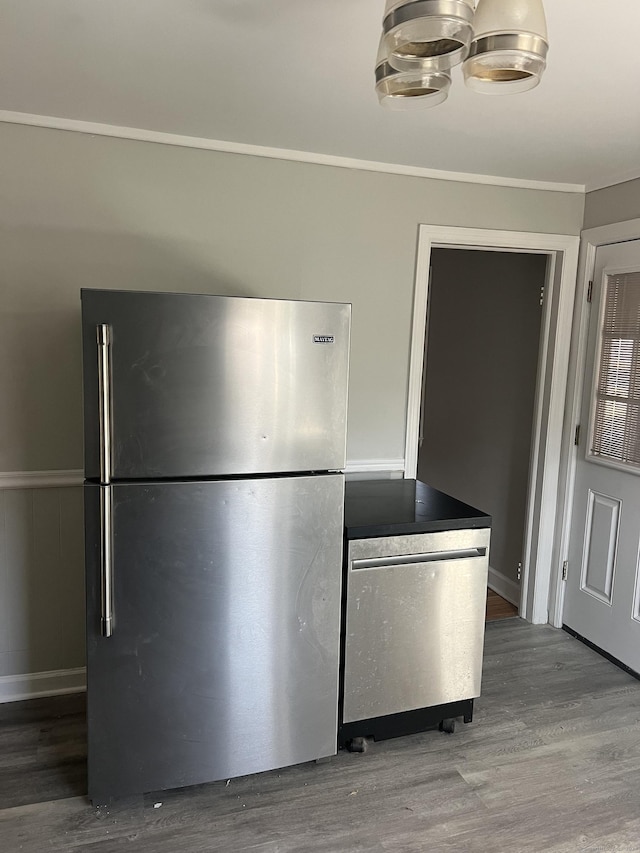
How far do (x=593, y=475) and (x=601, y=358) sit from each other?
1.91ft

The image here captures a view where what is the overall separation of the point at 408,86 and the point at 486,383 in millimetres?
2724

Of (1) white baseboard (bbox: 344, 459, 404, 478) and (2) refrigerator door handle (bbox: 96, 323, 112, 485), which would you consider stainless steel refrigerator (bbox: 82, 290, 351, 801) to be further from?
(1) white baseboard (bbox: 344, 459, 404, 478)

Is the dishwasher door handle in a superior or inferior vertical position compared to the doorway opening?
inferior

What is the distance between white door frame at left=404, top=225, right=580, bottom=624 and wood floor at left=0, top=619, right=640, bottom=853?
85 centimetres

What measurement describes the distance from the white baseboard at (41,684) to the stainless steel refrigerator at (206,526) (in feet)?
2.63

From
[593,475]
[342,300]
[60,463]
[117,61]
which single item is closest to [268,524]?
[60,463]

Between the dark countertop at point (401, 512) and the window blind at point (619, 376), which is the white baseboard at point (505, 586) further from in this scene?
the dark countertop at point (401, 512)

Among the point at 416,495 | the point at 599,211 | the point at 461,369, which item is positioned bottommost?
the point at 416,495

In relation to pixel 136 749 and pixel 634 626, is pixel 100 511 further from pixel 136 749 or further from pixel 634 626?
pixel 634 626

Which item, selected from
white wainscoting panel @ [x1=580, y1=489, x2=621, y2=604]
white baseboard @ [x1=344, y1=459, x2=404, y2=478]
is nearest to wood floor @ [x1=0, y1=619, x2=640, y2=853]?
white wainscoting panel @ [x1=580, y1=489, x2=621, y2=604]

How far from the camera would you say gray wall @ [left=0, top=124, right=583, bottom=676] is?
252 centimetres

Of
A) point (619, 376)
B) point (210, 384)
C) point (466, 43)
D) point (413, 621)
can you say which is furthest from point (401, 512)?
point (466, 43)

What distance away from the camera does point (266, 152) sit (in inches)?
107

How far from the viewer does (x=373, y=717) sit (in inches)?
95.5
